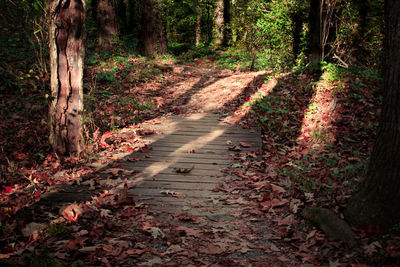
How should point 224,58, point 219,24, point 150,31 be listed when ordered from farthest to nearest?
1. point 219,24
2. point 224,58
3. point 150,31

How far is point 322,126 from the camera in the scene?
6.70 m

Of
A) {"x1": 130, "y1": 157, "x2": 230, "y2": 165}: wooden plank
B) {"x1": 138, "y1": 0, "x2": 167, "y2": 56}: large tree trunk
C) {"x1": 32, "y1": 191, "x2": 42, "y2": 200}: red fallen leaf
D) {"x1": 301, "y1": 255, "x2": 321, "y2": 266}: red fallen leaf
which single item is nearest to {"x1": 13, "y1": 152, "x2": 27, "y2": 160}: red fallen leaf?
{"x1": 32, "y1": 191, "x2": 42, "y2": 200}: red fallen leaf

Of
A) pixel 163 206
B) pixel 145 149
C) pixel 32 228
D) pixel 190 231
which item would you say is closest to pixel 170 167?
pixel 145 149

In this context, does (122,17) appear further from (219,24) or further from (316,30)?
(316,30)

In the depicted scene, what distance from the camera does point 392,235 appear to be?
3.09 metres

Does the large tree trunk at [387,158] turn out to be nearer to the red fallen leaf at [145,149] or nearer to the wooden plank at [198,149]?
the wooden plank at [198,149]

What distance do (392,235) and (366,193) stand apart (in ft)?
1.54

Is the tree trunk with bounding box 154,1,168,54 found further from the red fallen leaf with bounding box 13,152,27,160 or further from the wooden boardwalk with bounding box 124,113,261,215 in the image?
the red fallen leaf with bounding box 13,152,27,160

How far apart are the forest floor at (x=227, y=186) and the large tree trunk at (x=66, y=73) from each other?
0.32 metres

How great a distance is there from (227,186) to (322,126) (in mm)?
3133

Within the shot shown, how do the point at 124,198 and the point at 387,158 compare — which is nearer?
the point at 387,158

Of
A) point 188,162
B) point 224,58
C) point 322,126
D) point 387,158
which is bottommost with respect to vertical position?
point 188,162

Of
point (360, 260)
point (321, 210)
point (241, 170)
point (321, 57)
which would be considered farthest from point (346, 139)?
point (321, 57)

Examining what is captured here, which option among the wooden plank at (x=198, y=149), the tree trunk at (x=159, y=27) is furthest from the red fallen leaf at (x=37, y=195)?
the tree trunk at (x=159, y=27)
